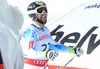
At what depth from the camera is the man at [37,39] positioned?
3428 millimetres

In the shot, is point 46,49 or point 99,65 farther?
point 46,49

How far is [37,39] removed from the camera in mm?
3463

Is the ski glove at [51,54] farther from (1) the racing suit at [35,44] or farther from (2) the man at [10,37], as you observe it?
(2) the man at [10,37]

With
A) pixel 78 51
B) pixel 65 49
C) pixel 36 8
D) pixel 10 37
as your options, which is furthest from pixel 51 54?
pixel 10 37

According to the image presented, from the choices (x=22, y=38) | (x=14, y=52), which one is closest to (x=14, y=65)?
(x=14, y=52)

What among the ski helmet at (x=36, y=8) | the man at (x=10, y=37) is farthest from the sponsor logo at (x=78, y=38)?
the man at (x=10, y=37)

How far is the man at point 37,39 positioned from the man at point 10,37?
21 centimetres

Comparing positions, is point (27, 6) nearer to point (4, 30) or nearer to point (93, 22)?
point (4, 30)

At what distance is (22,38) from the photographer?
3525 millimetres

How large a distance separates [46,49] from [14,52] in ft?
1.39

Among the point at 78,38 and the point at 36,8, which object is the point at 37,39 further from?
the point at 78,38

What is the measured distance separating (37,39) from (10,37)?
42 centimetres

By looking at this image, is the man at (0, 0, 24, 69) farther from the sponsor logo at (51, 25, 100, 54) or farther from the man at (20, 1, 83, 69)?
the sponsor logo at (51, 25, 100, 54)

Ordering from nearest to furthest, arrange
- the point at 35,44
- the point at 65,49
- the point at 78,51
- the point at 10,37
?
the point at 78,51, the point at 65,49, the point at 35,44, the point at 10,37
